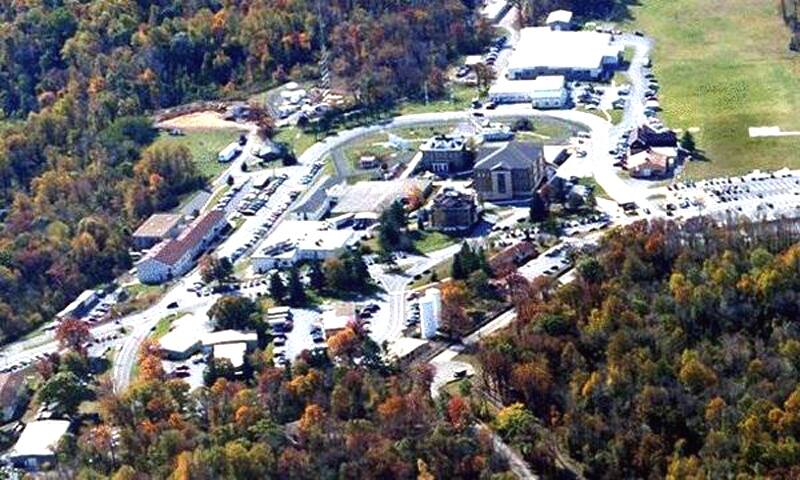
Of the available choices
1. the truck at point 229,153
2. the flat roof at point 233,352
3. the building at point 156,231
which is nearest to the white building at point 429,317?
the flat roof at point 233,352

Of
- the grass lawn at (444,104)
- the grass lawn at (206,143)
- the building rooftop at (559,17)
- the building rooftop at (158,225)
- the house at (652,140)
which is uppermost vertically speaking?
the building rooftop at (559,17)

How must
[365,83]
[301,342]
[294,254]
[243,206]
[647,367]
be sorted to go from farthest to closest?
[365,83], [243,206], [294,254], [301,342], [647,367]

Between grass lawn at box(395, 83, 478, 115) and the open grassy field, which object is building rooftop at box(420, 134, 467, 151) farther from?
the open grassy field

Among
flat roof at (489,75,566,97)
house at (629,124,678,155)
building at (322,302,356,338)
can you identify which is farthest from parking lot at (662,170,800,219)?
building at (322,302,356,338)

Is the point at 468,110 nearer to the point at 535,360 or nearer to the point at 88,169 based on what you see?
the point at 88,169

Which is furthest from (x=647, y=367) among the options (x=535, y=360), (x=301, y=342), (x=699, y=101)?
(x=699, y=101)

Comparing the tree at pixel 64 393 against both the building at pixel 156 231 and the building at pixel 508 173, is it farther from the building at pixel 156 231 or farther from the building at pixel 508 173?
the building at pixel 508 173
